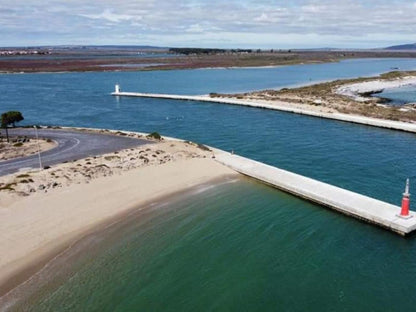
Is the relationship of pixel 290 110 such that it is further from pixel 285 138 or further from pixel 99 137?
pixel 99 137

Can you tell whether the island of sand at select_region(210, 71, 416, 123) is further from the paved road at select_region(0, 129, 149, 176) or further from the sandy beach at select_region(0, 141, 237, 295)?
the paved road at select_region(0, 129, 149, 176)

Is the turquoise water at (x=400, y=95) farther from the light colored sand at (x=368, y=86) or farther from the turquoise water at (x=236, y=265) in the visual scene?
the turquoise water at (x=236, y=265)

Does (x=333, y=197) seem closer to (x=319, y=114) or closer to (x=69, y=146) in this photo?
(x=69, y=146)

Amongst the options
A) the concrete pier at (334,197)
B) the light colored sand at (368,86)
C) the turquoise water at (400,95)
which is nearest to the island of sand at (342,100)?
the light colored sand at (368,86)

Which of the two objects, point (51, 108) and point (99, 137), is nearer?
point (99, 137)

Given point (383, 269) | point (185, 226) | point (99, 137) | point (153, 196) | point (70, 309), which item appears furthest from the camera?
point (99, 137)

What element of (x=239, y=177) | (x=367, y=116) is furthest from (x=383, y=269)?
(x=367, y=116)

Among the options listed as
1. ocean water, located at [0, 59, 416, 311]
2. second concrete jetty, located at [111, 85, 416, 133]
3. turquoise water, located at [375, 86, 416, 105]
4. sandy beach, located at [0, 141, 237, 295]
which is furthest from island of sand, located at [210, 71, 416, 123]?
sandy beach, located at [0, 141, 237, 295]

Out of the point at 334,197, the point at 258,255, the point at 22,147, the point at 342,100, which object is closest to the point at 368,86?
the point at 342,100
